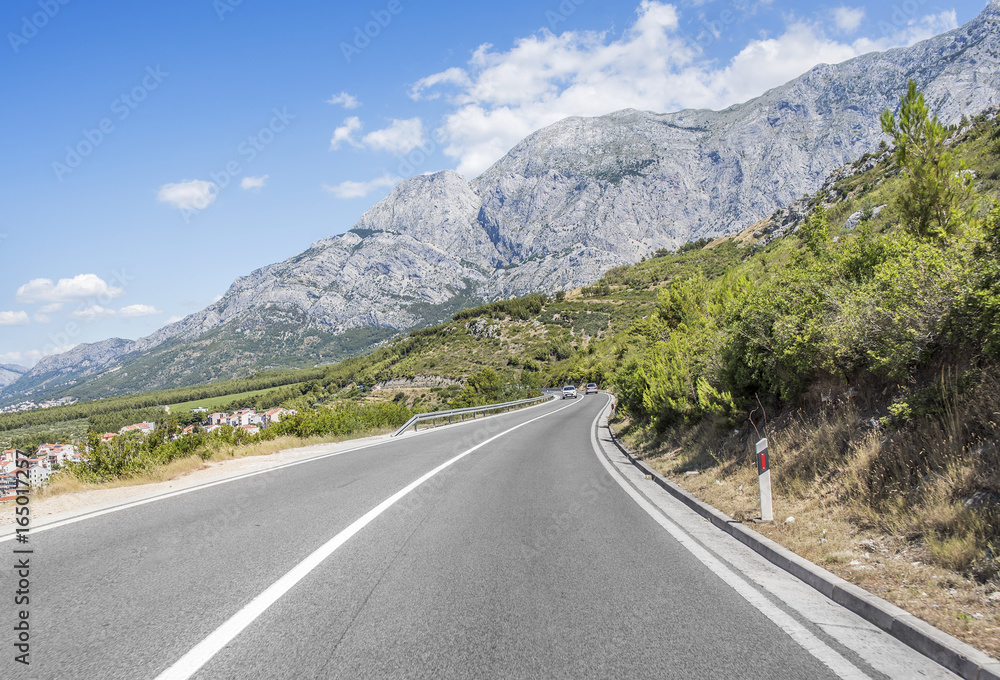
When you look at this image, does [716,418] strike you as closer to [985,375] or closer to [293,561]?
[985,375]

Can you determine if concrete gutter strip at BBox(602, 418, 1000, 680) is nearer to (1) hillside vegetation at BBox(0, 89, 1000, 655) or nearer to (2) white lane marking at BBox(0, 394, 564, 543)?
(1) hillside vegetation at BBox(0, 89, 1000, 655)

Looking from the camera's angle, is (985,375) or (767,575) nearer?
(767,575)

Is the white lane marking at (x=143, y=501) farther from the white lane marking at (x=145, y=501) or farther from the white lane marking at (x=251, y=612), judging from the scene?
the white lane marking at (x=251, y=612)

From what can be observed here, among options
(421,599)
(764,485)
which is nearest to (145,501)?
(421,599)

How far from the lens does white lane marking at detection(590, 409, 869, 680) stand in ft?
9.21

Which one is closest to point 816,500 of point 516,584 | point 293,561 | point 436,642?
point 516,584

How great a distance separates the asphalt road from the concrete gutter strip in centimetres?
10

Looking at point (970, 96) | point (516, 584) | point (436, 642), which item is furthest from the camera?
point (970, 96)

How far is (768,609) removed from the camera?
363cm

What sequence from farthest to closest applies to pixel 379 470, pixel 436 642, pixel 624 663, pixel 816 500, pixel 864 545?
1. pixel 379 470
2. pixel 816 500
3. pixel 864 545
4. pixel 436 642
5. pixel 624 663

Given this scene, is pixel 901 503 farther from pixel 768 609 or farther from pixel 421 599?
pixel 421 599

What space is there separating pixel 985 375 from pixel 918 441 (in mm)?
846

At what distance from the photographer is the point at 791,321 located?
7406 millimetres

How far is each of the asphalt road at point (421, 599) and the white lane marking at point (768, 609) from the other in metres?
0.02
